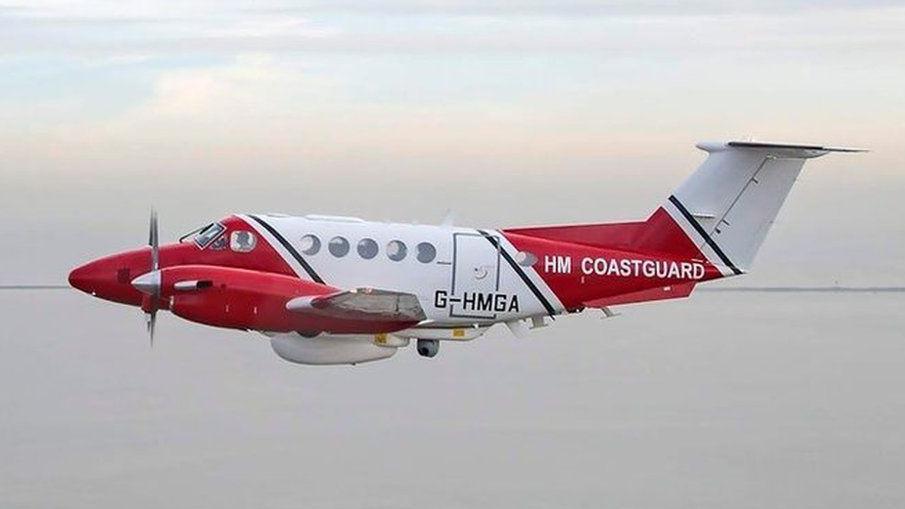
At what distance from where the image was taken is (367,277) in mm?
32438

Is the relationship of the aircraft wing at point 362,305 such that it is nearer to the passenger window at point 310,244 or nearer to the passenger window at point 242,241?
the passenger window at point 310,244

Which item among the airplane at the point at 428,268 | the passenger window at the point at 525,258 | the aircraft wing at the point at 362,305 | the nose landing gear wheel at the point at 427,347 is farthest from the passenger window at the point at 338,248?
the passenger window at the point at 525,258

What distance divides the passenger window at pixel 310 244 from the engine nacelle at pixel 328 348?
1800 millimetres

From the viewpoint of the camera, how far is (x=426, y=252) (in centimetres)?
3272

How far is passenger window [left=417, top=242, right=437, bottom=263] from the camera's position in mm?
32656

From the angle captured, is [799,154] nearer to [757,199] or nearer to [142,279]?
[757,199]

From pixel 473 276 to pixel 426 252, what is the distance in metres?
1.07

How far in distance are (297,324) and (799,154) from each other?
35.3 feet

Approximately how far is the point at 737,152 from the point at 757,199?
3.44 feet

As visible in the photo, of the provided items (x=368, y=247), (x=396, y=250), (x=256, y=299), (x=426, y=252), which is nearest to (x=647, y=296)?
(x=426, y=252)

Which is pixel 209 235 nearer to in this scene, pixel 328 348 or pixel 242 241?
pixel 242 241

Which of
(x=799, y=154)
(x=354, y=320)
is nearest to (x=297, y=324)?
(x=354, y=320)

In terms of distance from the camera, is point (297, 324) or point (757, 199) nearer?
point (297, 324)

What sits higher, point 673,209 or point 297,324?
point 673,209
